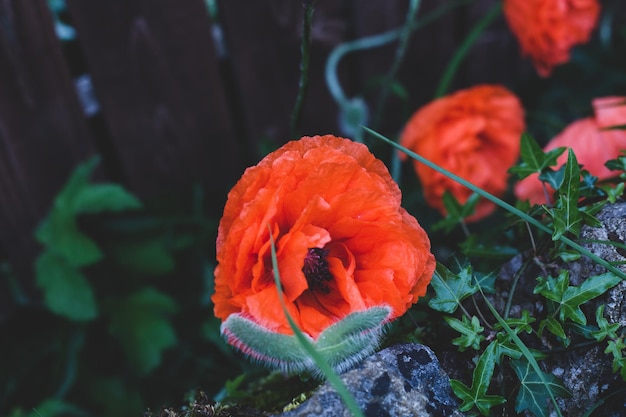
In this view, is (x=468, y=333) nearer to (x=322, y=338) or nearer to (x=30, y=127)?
(x=322, y=338)

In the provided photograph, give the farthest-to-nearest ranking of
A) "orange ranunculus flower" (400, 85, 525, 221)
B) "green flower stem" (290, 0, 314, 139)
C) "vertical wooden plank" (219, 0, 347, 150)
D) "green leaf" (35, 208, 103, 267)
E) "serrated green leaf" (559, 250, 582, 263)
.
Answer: "vertical wooden plank" (219, 0, 347, 150), "green leaf" (35, 208, 103, 267), "orange ranunculus flower" (400, 85, 525, 221), "green flower stem" (290, 0, 314, 139), "serrated green leaf" (559, 250, 582, 263)

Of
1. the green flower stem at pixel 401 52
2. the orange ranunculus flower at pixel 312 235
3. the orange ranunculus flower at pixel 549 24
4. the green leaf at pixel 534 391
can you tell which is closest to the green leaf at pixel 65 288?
the green flower stem at pixel 401 52

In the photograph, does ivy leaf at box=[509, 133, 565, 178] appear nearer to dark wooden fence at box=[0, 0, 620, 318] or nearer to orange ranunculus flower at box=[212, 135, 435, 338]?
orange ranunculus flower at box=[212, 135, 435, 338]

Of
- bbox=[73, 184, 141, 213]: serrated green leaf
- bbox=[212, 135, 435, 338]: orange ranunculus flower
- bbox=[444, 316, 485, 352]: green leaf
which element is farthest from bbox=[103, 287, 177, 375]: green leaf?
bbox=[444, 316, 485, 352]: green leaf

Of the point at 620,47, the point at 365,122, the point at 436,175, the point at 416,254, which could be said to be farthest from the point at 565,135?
the point at 620,47

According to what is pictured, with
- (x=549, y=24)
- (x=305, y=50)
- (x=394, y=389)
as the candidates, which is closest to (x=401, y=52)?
(x=549, y=24)

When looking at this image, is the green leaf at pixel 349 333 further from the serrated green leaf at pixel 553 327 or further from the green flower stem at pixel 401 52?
the green flower stem at pixel 401 52

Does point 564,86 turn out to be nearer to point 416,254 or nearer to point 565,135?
point 565,135
